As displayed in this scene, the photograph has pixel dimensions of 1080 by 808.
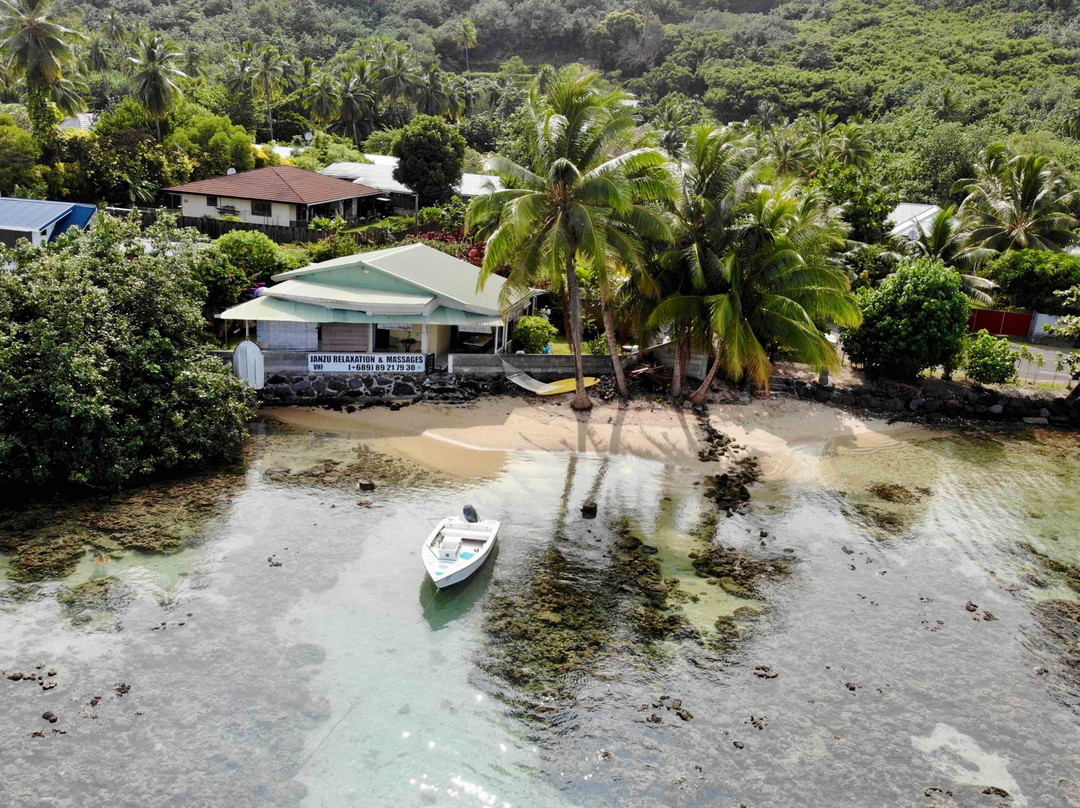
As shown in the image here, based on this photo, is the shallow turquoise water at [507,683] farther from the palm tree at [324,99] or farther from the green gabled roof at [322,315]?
the palm tree at [324,99]

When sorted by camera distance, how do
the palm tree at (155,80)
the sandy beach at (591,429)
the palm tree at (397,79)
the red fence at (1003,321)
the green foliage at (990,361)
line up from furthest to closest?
the palm tree at (397,79)
the palm tree at (155,80)
the red fence at (1003,321)
the green foliage at (990,361)
the sandy beach at (591,429)

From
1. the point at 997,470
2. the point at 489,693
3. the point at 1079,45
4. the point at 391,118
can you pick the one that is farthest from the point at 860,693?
the point at 1079,45

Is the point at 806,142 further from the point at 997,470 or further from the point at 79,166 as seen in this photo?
the point at 79,166

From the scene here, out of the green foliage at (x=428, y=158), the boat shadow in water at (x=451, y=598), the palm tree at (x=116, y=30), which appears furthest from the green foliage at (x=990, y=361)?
the palm tree at (x=116, y=30)

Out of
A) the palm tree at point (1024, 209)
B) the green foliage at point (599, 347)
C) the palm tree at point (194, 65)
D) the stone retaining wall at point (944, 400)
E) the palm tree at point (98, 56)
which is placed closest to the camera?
the stone retaining wall at point (944, 400)

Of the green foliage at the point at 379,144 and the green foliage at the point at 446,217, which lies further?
the green foliage at the point at 379,144

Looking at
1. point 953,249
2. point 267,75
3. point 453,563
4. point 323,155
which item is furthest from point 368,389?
point 267,75
